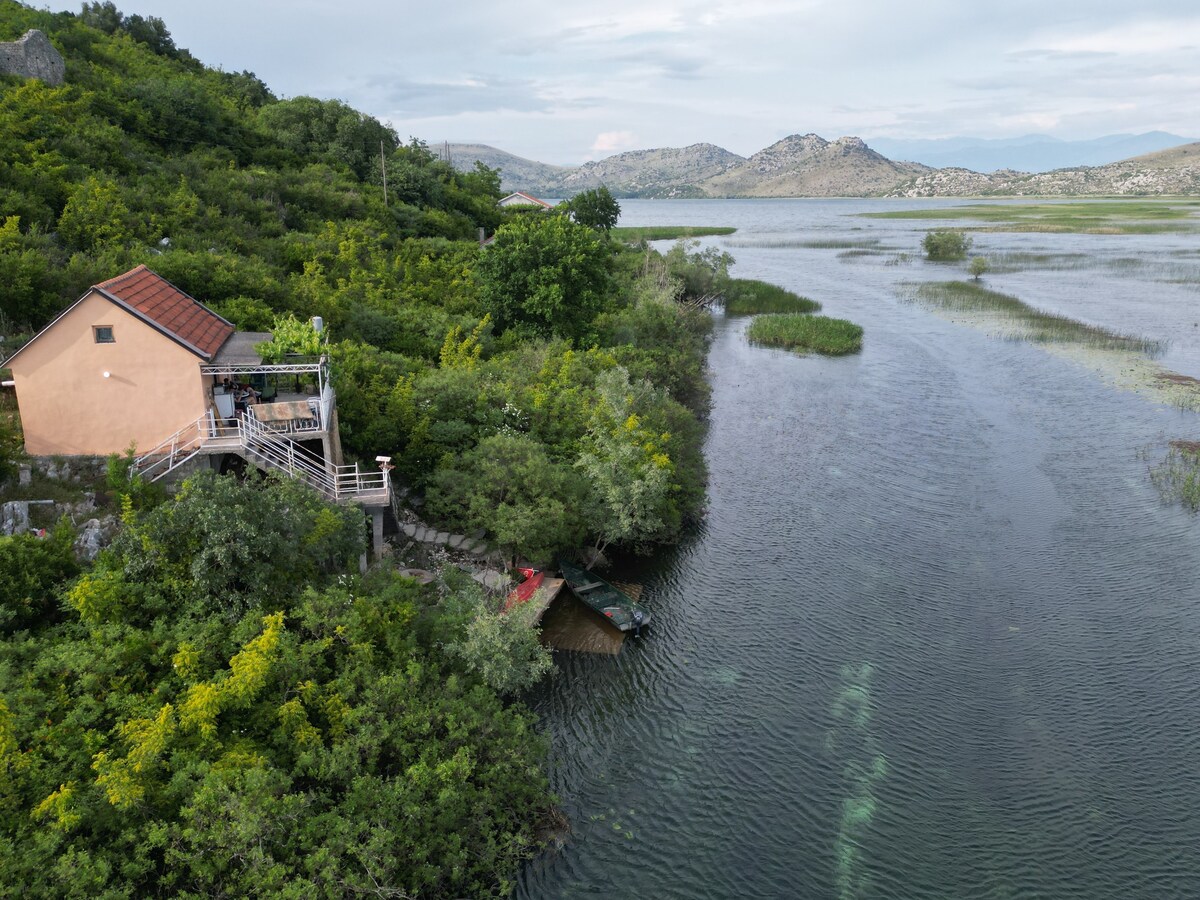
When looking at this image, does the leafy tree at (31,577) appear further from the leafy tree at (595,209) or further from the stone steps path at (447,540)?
the leafy tree at (595,209)

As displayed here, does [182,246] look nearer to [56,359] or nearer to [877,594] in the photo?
[56,359]

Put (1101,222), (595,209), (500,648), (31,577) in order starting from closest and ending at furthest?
1. (31,577)
2. (500,648)
3. (595,209)
4. (1101,222)

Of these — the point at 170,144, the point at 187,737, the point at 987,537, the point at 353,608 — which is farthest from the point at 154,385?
the point at 170,144

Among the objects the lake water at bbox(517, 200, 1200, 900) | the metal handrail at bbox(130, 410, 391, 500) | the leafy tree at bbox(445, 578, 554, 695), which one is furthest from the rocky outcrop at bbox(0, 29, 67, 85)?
the leafy tree at bbox(445, 578, 554, 695)

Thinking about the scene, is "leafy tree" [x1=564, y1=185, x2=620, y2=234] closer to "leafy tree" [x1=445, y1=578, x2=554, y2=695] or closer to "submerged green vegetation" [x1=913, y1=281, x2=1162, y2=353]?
"submerged green vegetation" [x1=913, y1=281, x2=1162, y2=353]

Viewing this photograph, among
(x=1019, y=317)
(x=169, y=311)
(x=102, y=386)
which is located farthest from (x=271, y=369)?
(x=1019, y=317)

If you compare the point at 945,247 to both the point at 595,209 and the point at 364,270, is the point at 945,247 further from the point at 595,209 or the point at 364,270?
the point at 364,270
